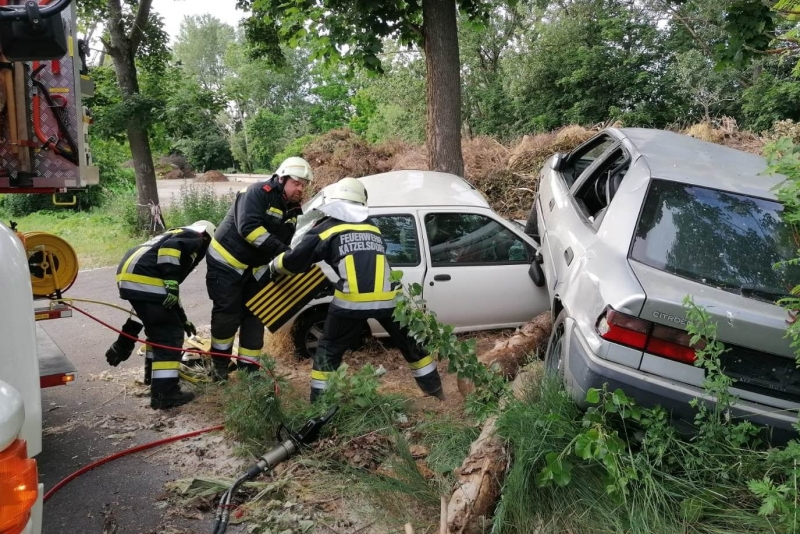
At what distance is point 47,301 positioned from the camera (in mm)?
3975

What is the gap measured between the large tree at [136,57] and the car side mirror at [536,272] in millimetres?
9830

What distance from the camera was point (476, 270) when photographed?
5496mm

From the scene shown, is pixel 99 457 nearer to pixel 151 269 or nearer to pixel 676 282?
pixel 151 269

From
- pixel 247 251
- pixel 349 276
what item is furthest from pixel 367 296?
pixel 247 251

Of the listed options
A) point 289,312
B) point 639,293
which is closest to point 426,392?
point 289,312

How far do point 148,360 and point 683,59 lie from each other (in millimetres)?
18489

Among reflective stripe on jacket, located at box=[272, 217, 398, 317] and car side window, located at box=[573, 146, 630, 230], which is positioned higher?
car side window, located at box=[573, 146, 630, 230]

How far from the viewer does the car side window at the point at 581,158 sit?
5.58m

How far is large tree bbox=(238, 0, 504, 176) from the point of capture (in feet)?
24.3

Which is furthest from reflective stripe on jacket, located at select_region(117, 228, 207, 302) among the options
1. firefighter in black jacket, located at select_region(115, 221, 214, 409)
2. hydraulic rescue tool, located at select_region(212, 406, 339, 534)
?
hydraulic rescue tool, located at select_region(212, 406, 339, 534)

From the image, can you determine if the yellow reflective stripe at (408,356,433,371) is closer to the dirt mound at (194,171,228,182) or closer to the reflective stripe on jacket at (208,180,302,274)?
the reflective stripe on jacket at (208,180,302,274)

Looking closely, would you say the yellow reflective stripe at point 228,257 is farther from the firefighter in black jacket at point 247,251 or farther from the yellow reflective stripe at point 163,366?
the yellow reflective stripe at point 163,366

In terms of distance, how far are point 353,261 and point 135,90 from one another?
34.8ft

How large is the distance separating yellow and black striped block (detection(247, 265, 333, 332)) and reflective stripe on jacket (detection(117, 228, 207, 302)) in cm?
65
